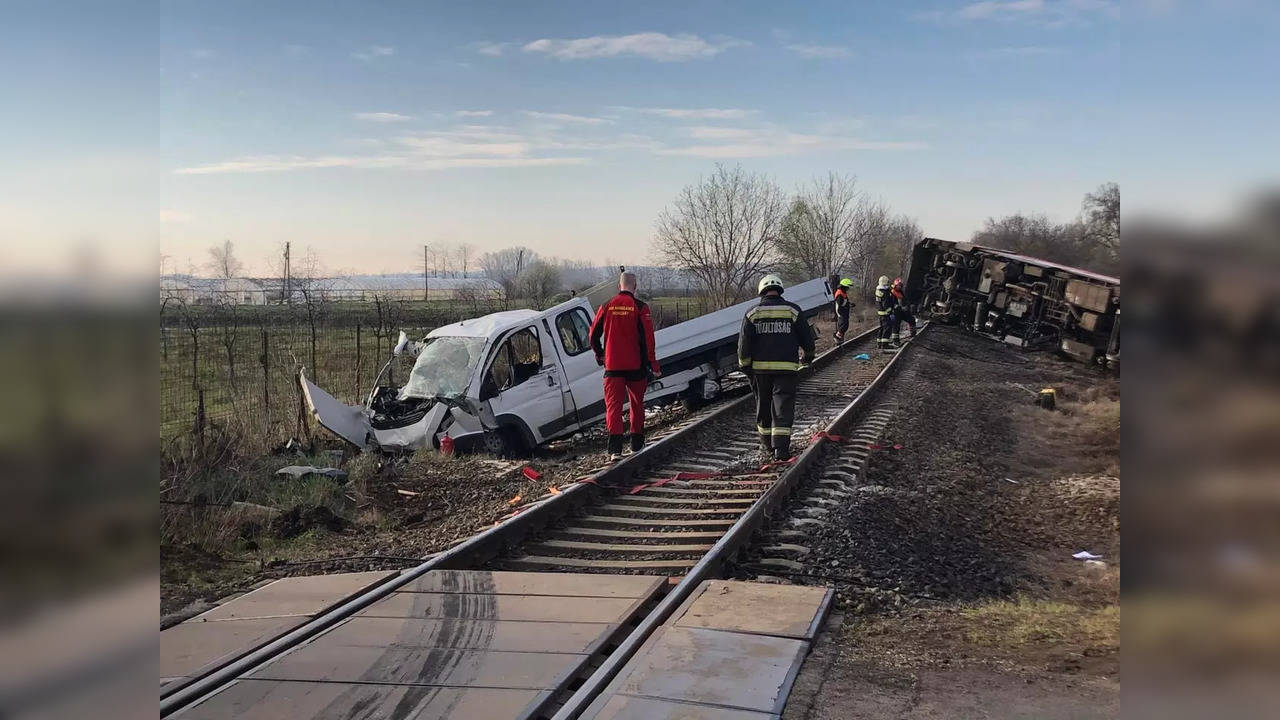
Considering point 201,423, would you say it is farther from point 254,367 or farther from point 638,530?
point 638,530

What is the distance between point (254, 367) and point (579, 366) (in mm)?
5112

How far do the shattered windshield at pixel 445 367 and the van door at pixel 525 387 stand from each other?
290mm

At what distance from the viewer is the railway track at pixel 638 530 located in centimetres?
451

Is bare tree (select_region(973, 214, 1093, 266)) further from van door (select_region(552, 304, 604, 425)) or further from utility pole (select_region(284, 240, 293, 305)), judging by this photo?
utility pole (select_region(284, 240, 293, 305))

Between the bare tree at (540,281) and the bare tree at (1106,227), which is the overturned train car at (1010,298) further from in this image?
the bare tree at (1106,227)

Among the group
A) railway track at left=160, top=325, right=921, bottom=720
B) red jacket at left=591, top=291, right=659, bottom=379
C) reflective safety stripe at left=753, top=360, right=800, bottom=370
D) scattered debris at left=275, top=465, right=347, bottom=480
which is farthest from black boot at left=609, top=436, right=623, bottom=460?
scattered debris at left=275, top=465, right=347, bottom=480

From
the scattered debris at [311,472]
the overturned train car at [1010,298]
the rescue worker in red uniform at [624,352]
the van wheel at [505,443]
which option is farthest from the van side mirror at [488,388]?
the overturned train car at [1010,298]

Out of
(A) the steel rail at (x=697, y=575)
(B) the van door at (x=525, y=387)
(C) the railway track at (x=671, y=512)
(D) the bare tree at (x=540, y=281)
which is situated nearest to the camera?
(A) the steel rail at (x=697, y=575)

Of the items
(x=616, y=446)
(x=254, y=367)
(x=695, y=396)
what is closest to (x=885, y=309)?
(x=695, y=396)

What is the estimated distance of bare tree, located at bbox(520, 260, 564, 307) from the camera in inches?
1102

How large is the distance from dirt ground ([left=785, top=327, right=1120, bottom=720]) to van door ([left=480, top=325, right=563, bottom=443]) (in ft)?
13.7
